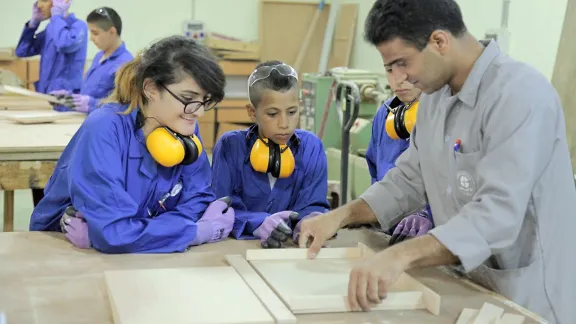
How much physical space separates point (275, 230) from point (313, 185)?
525 mm

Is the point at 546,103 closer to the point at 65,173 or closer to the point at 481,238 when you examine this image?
the point at 481,238

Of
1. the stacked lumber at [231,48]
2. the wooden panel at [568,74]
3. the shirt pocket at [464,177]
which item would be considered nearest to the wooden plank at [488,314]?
the shirt pocket at [464,177]

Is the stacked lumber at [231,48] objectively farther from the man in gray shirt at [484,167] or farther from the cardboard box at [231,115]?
the man in gray shirt at [484,167]

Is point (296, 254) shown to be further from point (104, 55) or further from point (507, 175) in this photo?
point (104, 55)

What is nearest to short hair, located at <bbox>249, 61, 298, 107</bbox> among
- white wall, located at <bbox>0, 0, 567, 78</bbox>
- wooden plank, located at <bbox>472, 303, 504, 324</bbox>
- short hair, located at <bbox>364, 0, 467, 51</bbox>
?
short hair, located at <bbox>364, 0, 467, 51</bbox>

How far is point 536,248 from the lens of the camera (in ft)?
5.84

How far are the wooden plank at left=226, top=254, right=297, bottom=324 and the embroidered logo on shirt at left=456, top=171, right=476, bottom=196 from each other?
1.89 ft

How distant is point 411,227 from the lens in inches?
91.2

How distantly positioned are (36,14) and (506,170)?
5.58 m

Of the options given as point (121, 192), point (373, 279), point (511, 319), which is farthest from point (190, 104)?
point (511, 319)

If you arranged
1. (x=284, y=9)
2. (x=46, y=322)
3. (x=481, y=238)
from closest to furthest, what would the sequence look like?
(x=46, y=322) → (x=481, y=238) → (x=284, y=9)

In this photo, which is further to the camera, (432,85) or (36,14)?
(36,14)

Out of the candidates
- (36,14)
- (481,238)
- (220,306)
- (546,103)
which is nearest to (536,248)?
(481,238)

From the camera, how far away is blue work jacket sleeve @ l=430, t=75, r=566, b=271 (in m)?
1.64
